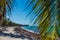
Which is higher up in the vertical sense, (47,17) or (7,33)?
(47,17)

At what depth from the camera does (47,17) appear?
1677mm

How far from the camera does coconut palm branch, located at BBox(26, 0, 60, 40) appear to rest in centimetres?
163

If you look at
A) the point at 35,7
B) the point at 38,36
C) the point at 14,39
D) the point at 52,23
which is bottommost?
the point at 14,39

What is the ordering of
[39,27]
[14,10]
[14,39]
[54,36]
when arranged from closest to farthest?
[54,36] → [39,27] → [14,10] → [14,39]

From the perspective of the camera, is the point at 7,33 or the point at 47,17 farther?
the point at 7,33

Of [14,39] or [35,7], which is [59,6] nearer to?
[35,7]

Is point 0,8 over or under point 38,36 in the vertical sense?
over

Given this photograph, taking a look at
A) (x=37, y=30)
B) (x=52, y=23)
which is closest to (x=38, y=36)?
(x=37, y=30)

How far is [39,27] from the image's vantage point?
1.72 m

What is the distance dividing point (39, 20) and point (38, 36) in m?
0.16

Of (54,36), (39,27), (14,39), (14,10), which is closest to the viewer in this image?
(54,36)

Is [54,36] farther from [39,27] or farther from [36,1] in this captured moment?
[36,1]

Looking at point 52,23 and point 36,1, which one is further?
point 36,1

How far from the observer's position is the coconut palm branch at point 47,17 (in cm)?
163
